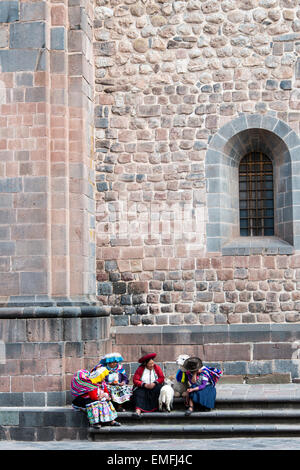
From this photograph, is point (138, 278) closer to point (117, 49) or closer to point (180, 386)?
point (180, 386)

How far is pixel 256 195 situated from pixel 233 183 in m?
0.49

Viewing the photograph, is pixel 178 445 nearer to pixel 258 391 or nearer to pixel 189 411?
pixel 189 411

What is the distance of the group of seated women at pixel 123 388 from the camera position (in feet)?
38.4

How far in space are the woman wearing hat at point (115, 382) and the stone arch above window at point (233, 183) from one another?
294 centimetres

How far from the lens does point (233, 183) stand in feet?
47.0

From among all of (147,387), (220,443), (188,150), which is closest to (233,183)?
(188,150)

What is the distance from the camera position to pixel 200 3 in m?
14.2

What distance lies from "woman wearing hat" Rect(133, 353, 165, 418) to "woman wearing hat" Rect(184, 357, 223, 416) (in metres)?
0.49

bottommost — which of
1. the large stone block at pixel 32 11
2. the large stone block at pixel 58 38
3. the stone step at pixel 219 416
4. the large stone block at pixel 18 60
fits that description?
the stone step at pixel 219 416

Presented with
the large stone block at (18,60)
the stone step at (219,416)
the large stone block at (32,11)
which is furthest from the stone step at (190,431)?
the large stone block at (32,11)

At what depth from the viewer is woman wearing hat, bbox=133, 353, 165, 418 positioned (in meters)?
11.9

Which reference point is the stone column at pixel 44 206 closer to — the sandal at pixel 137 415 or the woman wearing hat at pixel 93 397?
the woman wearing hat at pixel 93 397

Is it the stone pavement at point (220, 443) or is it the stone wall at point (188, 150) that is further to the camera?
the stone wall at point (188, 150)
